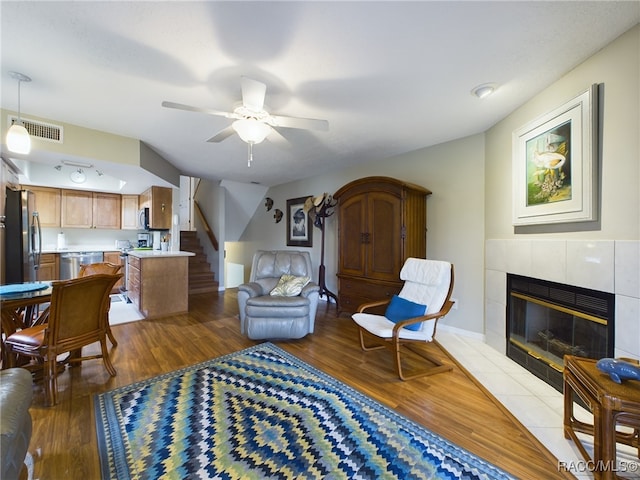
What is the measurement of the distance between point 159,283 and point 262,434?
301 cm

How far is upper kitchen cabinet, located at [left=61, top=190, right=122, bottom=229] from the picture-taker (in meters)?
4.73

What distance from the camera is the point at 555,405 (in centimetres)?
177

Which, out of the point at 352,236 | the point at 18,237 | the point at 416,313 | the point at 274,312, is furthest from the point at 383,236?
the point at 18,237

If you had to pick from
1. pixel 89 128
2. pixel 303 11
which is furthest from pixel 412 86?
pixel 89 128

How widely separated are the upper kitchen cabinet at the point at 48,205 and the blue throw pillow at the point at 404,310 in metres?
5.98

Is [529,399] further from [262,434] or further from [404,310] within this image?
[262,434]

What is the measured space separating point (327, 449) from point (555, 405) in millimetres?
1651

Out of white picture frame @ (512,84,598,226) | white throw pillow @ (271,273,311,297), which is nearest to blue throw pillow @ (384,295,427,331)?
white throw pillow @ (271,273,311,297)

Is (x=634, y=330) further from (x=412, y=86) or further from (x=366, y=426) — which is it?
(x=412, y=86)

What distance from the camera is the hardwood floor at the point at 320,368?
1340 mm

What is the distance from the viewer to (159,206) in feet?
14.5

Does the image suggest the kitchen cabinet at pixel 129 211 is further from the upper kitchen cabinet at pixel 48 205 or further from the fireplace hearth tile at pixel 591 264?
the fireplace hearth tile at pixel 591 264

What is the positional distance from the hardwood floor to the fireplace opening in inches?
24.2

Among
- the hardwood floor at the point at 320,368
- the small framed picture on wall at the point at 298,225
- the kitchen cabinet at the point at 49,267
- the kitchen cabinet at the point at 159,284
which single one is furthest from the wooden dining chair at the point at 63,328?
the small framed picture on wall at the point at 298,225
